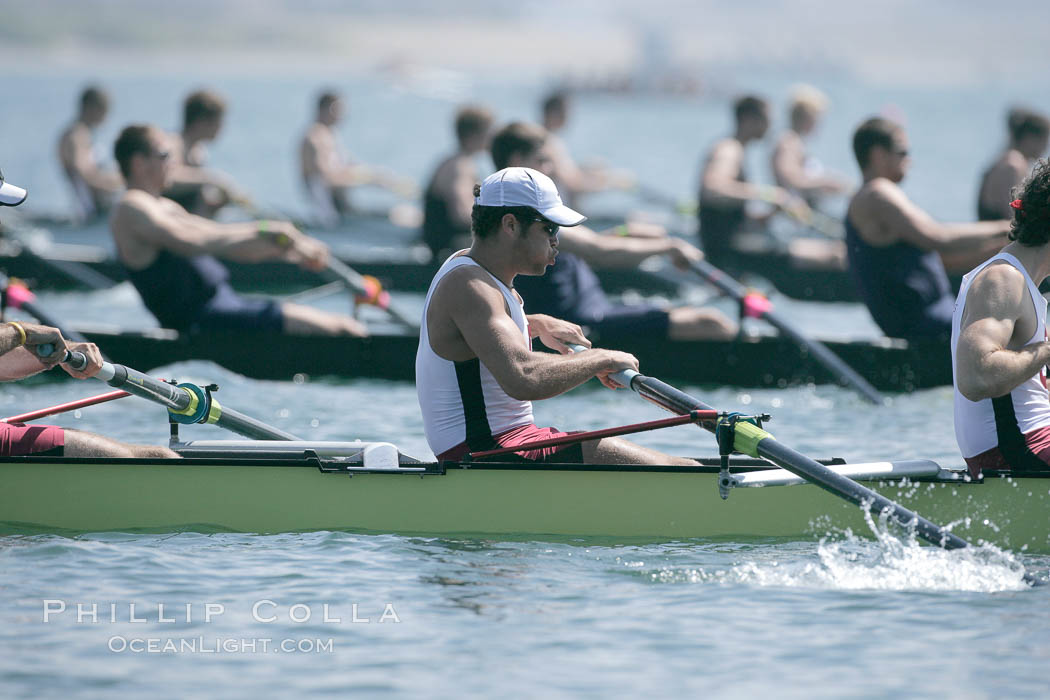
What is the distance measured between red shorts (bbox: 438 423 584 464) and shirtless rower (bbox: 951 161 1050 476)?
5.14ft

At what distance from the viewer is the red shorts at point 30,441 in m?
6.63

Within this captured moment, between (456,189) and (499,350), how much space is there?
8804mm

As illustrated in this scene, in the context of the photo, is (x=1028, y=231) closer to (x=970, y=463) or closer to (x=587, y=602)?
(x=970, y=463)

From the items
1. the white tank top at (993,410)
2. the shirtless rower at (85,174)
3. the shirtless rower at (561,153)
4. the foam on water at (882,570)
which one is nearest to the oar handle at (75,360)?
the foam on water at (882,570)

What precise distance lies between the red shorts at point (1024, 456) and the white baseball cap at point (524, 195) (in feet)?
6.18

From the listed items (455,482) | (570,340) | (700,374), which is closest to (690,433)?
(700,374)

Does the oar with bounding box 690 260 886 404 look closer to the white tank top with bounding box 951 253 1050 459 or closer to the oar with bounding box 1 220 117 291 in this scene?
the white tank top with bounding box 951 253 1050 459

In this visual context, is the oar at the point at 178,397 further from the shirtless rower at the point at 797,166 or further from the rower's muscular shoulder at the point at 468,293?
the shirtless rower at the point at 797,166

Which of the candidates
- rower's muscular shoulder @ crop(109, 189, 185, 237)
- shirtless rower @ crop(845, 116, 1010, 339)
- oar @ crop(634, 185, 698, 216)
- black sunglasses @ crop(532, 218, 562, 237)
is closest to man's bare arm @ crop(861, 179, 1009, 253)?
shirtless rower @ crop(845, 116, 1010, 339)

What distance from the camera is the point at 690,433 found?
9.95m

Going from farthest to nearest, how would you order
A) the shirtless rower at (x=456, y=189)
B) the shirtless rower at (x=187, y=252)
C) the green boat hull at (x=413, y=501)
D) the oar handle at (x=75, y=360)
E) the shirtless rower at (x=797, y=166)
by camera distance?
the shirtless rower at (x=797, y=166) < the shirtless rower at (x=456, y=189) < the shirtless rower at (x=187, y=252) < the oar handle at (x=75, y=360) < the green boat hull at (x=413, y=501)

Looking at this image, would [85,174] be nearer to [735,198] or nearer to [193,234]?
[735,198]

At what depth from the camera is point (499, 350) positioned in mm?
6043

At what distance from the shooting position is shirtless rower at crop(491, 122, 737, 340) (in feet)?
33.4
